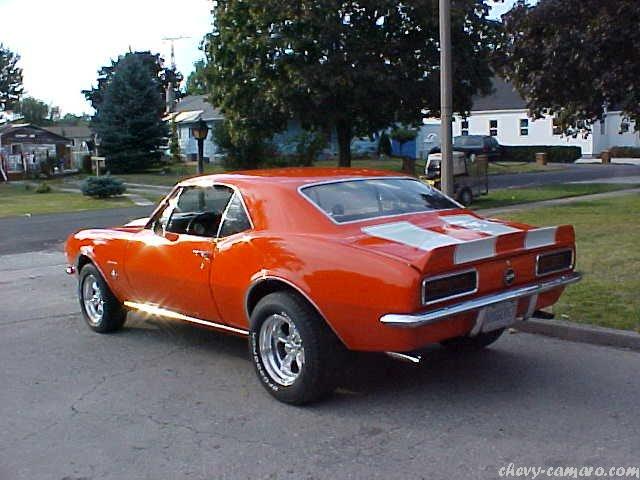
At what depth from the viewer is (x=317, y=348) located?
530 centimetres

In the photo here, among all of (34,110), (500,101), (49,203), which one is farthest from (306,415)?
(34,110)

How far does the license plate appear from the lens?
5.35 meters

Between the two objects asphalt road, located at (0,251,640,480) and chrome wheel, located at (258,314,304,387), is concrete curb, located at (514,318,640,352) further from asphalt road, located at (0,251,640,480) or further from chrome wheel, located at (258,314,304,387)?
chrome wheel, located at (258,314,304,387)

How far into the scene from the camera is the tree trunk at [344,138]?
82.0ft

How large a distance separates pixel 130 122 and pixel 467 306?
4094 cm

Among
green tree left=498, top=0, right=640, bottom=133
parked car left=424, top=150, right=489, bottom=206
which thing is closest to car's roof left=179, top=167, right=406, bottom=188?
green tree left=498, top=0, right=640, bottom=133

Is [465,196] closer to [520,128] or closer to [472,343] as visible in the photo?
[472,343]

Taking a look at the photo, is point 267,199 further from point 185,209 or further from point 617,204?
point 617,204

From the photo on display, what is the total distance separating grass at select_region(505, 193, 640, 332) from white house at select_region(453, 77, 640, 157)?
124ft

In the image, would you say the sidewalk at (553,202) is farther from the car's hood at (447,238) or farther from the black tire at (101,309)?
the car's hood at (447,238)

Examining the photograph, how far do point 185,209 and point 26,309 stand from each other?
345cm

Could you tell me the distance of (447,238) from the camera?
545 centimetres

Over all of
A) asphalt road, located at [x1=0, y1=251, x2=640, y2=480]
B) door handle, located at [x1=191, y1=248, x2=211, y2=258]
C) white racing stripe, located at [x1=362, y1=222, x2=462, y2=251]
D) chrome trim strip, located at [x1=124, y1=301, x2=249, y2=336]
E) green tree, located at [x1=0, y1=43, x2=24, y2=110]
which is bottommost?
asphalt road, located at [x1=0, y1=251, x2=640, y2=480]

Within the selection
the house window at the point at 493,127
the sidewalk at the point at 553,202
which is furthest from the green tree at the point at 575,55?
the house window at the point at 493,127
